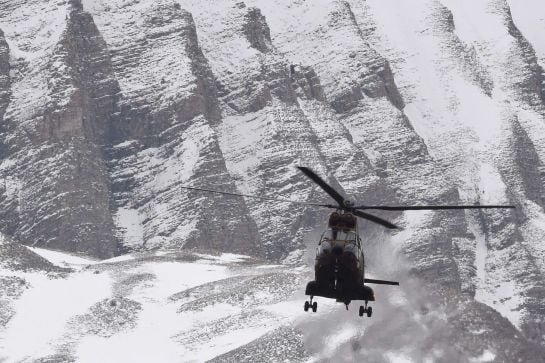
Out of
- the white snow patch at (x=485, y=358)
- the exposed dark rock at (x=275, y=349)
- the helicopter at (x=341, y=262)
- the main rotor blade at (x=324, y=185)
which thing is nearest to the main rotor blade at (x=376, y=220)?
the helicopter at (x=341, y=262)

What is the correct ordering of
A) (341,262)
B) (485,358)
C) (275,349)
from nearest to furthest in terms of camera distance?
(341,262) → (485,358) → (275,349)

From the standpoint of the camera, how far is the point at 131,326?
7726 inches

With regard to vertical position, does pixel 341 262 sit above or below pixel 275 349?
above

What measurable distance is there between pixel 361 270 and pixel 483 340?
5818 cm

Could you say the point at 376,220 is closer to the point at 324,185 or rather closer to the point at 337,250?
the point at 337,250

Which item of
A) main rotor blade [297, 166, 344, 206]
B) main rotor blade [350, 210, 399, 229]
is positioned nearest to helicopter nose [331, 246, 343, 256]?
main rotor blade [350, 210, 399, 229]

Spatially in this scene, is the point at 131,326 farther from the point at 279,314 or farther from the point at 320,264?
the point at 320,264

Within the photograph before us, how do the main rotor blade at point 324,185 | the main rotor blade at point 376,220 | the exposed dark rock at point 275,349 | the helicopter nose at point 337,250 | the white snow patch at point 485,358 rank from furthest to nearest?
the exposed dark rock at point 275,349, the white snow patch at point 485,358, the helicopter nose at point 337,250, the main rotor blade at point 376,220, the main rotor blade at point 324,185

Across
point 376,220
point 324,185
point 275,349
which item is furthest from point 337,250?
point 275,349

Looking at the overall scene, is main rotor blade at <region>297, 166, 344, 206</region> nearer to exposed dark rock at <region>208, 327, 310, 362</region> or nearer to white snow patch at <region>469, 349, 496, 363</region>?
white snow patch at <region>469, 349, 496, 363</region>

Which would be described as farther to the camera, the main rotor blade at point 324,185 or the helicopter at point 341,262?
the helicopter at point 341,262

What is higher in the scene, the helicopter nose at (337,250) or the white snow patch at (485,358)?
the helicopter nose at (337,250)

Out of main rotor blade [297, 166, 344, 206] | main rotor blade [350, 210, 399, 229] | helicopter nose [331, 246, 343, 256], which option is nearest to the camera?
main rotor blade [297, 166, 344, 206]

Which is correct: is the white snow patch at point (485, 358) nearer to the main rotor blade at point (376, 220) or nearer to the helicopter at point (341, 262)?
the helicopter at point (341, 262)
